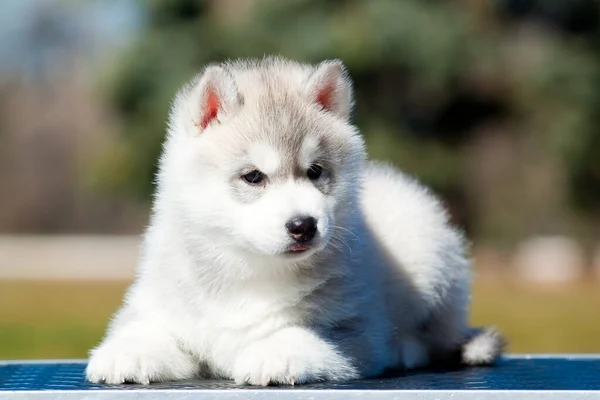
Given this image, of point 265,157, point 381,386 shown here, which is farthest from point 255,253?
point 381,386

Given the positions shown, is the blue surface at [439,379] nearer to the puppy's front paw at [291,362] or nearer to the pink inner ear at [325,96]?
the puppy's front paw at [291,362]

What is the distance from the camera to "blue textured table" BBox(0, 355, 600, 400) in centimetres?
295

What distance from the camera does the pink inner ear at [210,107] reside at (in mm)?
3721

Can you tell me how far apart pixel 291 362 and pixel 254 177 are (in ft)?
2.33

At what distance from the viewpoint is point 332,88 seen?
395 cm

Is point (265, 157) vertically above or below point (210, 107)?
below

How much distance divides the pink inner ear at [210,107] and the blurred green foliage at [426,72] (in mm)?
16123

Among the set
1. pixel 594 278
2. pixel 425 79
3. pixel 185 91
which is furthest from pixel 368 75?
pixel 185 91

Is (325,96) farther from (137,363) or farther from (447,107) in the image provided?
(447,107)

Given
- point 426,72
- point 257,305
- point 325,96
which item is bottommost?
point 257,305

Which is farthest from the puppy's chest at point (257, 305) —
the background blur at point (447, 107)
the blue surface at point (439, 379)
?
the background blur at point (447, 107)

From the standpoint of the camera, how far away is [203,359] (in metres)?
3.73

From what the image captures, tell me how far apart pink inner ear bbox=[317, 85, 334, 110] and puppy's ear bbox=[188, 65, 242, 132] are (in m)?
0.38

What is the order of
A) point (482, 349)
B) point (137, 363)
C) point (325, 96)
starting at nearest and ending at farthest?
point (137, 363) < point (325, 96) < point (482, 349)
